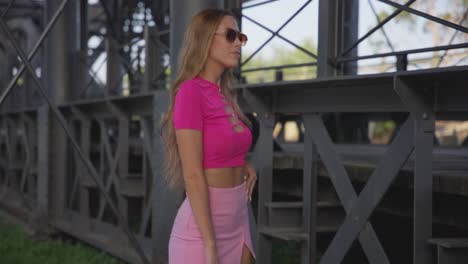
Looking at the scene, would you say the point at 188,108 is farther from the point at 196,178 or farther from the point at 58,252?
the point at 58,252

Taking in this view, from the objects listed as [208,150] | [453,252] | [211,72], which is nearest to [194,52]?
[211,72]

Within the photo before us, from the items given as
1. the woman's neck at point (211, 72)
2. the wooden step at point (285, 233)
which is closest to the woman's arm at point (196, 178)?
the woman's neck at point (211, 72)

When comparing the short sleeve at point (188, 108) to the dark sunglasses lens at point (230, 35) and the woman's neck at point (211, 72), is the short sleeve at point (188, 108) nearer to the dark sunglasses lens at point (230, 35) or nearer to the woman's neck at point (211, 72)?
the woman's neck at point (211, 72)

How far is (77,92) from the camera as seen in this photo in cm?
1043

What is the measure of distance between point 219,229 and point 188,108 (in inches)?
20.8

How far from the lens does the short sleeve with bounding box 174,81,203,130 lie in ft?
9.26

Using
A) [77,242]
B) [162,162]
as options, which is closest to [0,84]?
[77,242]

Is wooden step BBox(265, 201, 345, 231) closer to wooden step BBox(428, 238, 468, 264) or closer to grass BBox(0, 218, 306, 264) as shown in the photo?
wooden step BBox(428, 238, 468, 264)

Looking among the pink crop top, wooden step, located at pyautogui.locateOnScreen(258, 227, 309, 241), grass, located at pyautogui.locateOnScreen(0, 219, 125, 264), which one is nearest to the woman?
the pink crop top

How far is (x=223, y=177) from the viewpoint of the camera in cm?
296

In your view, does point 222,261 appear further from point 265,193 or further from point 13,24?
point 13,24

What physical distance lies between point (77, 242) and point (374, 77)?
6421 mm

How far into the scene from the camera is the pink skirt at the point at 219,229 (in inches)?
114

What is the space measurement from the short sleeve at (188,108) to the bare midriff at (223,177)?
206mm
